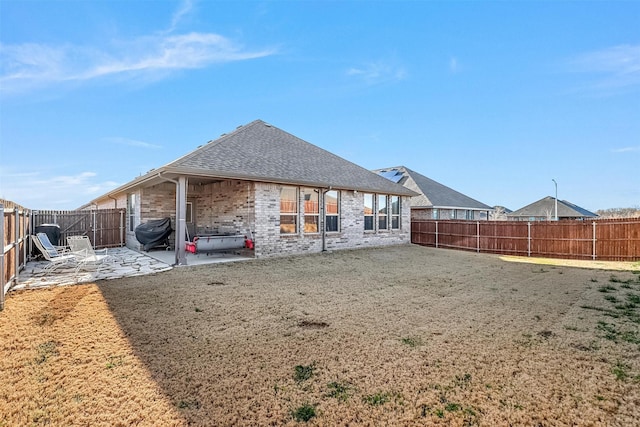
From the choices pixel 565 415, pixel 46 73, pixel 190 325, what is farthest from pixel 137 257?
pixel 565 415

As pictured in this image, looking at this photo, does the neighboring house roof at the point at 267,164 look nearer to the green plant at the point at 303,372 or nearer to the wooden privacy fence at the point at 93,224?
the wooden privacy fence at the point at 93,224

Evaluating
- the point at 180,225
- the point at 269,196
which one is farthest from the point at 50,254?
the point at 269,196

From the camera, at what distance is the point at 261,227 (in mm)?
11039

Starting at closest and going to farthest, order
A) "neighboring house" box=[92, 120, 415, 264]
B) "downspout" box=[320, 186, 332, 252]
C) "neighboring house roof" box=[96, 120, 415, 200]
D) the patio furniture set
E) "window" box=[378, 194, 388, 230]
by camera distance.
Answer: the patio furniture set, "neighboring house roof" box=[96, 120, 415, 200], "neighboring house" box=[92, 120, 415, 264], "downspout" box=[320, 186, 332, 252], "window" box=[378, 194, 388, 230]

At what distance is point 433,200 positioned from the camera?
22641 millimetres

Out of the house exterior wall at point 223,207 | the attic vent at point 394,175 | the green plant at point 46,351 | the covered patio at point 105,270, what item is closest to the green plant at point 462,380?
the green plant at point 46,351

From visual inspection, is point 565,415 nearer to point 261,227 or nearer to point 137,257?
point 261,227

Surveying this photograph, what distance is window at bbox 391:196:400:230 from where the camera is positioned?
16770 mm

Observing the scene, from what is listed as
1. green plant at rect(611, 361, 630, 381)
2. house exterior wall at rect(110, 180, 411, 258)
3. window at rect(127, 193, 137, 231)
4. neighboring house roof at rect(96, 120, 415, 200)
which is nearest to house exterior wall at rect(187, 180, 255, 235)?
house exterior wall at rect(110, 180, 411, 258)

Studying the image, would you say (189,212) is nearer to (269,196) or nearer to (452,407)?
(269,196)

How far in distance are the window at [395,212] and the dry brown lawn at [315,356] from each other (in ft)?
32.7

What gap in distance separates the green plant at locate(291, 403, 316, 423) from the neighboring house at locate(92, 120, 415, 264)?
805 cm

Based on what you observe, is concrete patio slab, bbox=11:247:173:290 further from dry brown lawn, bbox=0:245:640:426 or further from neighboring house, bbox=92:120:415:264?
neighboring house, bbox=92:120:415:264

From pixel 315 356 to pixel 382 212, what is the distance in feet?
43.5
